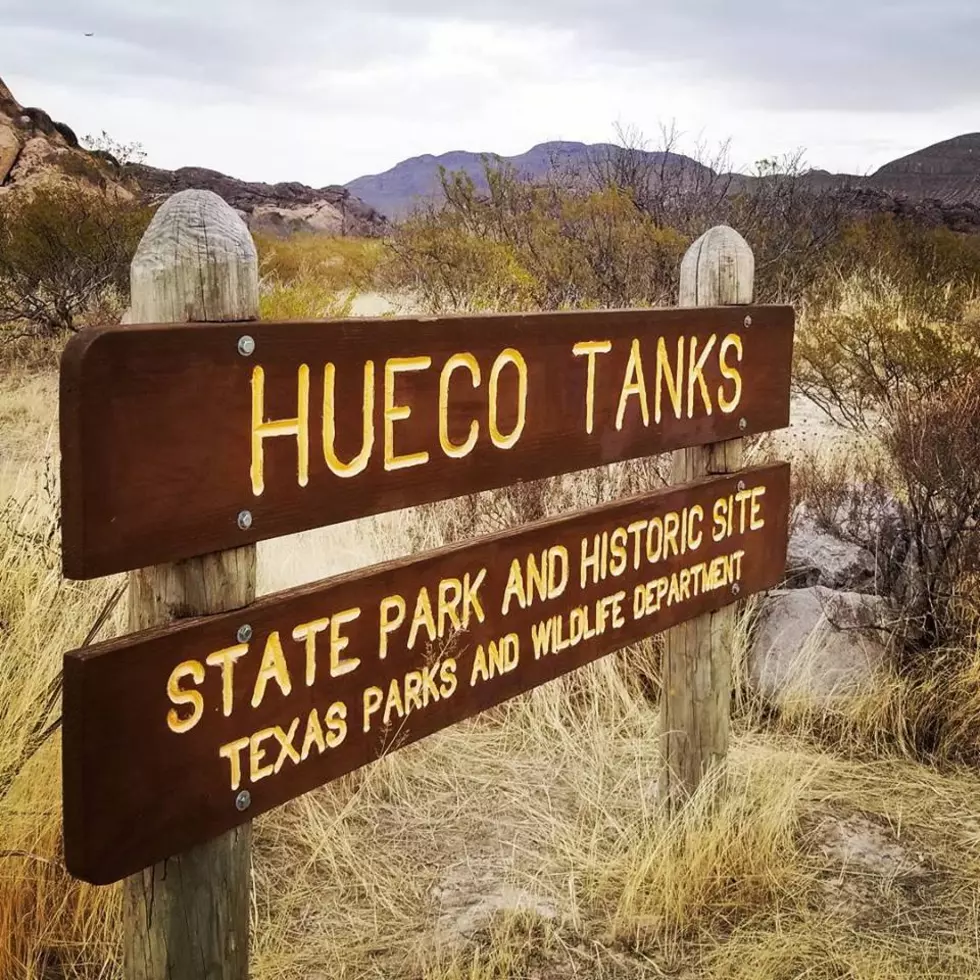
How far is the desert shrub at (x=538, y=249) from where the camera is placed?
31.2ft

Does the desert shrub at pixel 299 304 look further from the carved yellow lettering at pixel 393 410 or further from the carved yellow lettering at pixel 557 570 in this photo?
the carved yellow lettering at pixel 393 410

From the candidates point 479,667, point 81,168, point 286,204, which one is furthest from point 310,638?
point 286,204

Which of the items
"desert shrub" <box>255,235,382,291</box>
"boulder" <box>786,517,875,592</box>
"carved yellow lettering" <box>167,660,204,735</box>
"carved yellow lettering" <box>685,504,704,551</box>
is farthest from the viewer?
"desert shrub" <box>255,235,382,291</box>

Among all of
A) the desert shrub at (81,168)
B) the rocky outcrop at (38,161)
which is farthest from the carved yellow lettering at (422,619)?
the desert shrub at (81,168)

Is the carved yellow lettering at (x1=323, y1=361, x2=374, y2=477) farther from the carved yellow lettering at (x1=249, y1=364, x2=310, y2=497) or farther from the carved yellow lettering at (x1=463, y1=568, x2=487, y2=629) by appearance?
the carved yellow lettering at (x1=463, y1=568, x2=487, y2=629)

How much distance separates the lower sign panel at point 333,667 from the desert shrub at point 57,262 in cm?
959

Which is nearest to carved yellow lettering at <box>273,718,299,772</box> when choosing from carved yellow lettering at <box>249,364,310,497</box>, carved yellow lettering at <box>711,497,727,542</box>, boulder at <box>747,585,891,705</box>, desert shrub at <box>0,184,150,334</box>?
carved yellow lettering at <box>249,364,310,497</box>

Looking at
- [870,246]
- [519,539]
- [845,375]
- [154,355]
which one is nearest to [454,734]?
[519,539]

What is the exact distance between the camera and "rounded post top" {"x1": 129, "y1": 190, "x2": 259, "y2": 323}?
143 centimetres

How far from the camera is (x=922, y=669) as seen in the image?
3.53 metres

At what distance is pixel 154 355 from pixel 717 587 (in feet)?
5.42

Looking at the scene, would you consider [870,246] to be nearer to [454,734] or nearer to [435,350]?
[454,734]

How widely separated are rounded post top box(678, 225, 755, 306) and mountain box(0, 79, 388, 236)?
3.76 meters

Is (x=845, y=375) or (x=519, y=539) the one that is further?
(x=845, y=375)
